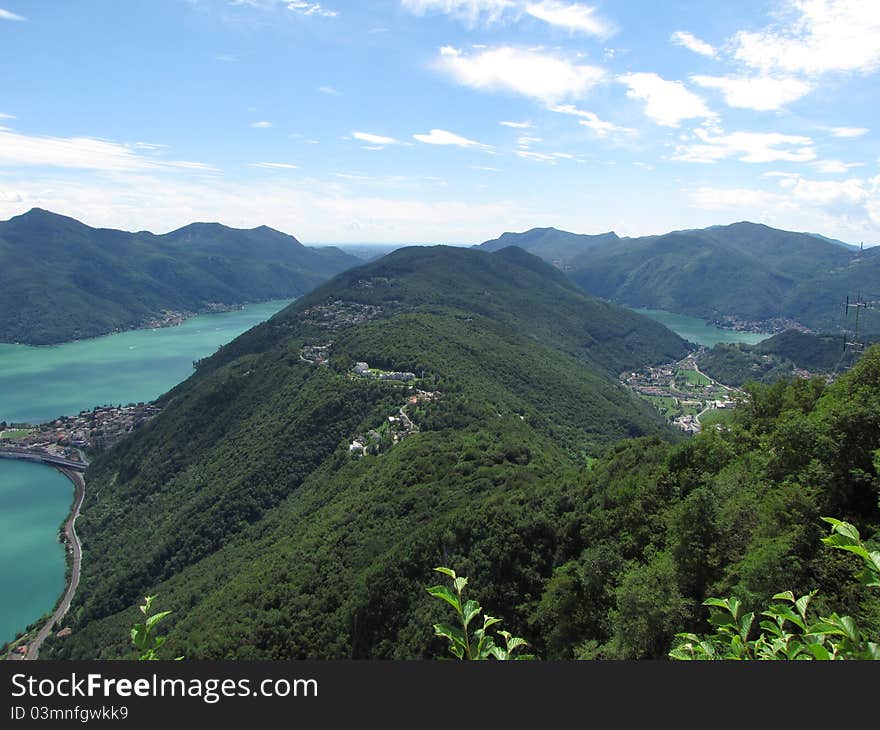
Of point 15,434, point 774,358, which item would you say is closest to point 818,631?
point 15,434

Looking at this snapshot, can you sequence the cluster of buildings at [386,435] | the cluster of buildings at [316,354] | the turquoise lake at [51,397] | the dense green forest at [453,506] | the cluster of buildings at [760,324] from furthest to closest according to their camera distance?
the cluster of buildings at [760,324], the cluster of buildings at [316,354], the turquoise lake at [51,397], the cluster of buildings at [386,435], the dense green forest at [453,506]

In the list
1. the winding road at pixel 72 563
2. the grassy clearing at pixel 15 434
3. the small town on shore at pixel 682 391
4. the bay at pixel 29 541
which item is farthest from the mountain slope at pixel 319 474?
the grassy clearing at pixel 15 434

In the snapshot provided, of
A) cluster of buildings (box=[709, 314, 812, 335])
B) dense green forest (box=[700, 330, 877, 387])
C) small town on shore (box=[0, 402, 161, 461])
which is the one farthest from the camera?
cluster of buildings (box=[709, 314, 812, 335])

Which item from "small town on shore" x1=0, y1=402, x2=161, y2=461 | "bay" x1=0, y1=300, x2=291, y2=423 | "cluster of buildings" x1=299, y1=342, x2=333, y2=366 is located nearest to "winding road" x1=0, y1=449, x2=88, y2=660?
"small town on shore" x1=0, y1=402, x2=161, y2=461

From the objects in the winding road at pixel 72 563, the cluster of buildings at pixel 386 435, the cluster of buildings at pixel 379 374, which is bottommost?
the winding road at pixel 72 563

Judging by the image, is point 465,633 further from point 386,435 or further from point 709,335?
point 709,335

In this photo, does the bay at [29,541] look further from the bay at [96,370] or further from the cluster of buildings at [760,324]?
the cluster of buildings at [760,324]

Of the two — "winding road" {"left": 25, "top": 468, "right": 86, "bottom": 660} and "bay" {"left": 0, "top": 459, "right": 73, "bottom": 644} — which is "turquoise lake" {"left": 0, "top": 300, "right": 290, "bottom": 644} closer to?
"bay" {"left": 0, "top": 459, "right": 73, "bottom": 644}
